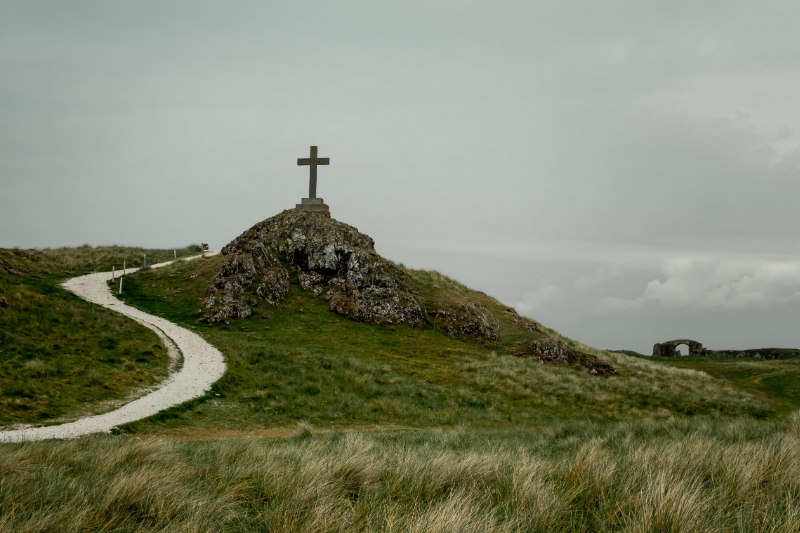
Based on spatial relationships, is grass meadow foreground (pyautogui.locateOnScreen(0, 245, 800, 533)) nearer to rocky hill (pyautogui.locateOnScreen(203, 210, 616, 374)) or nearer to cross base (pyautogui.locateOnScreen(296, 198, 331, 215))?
rocky hill (pyautogui.locateOnScreen(203, 210, 616, 374))

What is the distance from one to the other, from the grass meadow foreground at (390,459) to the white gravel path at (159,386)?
73cm

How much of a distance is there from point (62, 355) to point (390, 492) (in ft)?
65.1

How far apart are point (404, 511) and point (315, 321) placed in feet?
93.0

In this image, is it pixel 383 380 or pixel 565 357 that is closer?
pixel 383 380

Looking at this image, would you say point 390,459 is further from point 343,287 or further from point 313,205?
point 313,205

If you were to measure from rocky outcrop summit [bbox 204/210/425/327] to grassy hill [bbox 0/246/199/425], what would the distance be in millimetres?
7549

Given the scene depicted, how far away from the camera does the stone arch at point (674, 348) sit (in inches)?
2538

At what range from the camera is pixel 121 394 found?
679 inches

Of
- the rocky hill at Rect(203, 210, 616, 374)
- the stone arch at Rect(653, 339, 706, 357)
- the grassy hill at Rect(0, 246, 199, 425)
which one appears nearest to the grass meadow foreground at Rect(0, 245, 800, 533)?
the grassy hill at Rect(0, 246, 199, 425)

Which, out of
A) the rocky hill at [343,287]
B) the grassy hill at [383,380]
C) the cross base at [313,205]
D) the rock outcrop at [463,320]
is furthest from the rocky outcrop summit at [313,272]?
the rock outcrop at [463,320]

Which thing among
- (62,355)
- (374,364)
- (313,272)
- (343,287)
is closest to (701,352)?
(343,287)

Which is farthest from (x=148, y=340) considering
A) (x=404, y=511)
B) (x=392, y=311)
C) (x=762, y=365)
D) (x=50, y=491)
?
(x=762, y=365)

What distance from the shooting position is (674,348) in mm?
65625

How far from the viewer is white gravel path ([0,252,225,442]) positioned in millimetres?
12711
